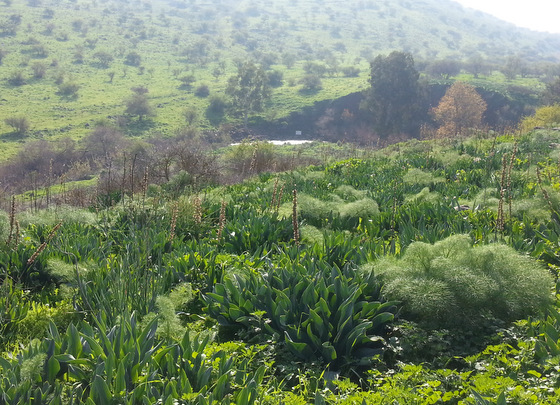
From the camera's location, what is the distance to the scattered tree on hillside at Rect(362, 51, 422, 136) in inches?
1997

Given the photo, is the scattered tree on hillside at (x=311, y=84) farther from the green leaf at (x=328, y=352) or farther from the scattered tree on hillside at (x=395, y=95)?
the green leaf at (x=328, y=352)

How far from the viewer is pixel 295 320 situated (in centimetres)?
385

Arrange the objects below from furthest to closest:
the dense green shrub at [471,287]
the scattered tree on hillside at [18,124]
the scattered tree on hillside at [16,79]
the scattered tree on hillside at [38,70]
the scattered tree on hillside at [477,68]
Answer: the scattered tree on hillside at [477,68] < the scattered tree on hillside at [38,70] < the scattered tree on hillside at [16,79] < the scattered tree on hillside at [18,124] < the dense green shrub at [471,287]

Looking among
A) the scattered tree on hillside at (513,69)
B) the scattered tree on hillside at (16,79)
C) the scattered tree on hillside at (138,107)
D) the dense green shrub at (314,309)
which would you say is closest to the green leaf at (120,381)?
the dense green shrub at (314,309)

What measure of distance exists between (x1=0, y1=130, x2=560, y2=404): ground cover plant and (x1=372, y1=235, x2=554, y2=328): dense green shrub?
0.04 ft

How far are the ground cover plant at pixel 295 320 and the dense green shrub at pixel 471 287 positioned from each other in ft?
0.04

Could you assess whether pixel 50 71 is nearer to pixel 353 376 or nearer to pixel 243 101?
pixel 243 101

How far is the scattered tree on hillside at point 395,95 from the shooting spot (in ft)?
166

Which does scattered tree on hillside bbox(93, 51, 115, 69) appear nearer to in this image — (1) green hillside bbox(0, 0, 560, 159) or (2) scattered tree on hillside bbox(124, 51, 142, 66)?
(1) green hillside bbox(0, 0, 560, 159)

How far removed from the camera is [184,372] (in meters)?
2.89

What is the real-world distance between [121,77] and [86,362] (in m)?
88.9

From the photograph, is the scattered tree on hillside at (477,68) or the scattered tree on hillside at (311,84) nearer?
the scattered tree on hillside at (311,84)

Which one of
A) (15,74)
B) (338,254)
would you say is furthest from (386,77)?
(15,74)

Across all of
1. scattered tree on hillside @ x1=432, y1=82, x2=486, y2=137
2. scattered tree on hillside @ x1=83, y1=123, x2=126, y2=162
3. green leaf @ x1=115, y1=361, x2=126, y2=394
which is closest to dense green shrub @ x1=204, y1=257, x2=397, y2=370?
green leaf @ x1=115, y1=361, x2=126, y2=394
